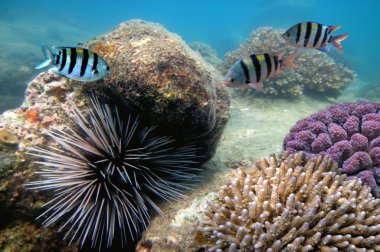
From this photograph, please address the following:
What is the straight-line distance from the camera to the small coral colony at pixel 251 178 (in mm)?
2408

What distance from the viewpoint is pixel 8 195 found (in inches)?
133

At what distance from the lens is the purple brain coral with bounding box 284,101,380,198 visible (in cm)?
338

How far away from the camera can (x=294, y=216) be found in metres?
2.51

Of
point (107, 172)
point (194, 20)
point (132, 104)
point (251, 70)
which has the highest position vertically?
point (194, 20)

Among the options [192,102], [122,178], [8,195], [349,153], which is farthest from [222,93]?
[8,195]

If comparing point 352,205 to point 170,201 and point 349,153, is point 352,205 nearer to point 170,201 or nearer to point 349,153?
point 349,153

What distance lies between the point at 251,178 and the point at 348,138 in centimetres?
183

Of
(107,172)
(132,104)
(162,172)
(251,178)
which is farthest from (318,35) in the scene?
(107,172)

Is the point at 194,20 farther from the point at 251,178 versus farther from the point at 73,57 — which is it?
the point at 73,57

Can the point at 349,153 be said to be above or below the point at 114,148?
above

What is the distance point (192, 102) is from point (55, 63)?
1520mm

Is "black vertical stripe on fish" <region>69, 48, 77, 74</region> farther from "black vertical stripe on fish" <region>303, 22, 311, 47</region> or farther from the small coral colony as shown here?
"black vertical stripe on fish" <region>303, 22, 311, 47</region>

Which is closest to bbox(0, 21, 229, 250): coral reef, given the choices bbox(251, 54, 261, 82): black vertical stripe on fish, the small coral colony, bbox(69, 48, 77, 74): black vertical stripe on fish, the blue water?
the small coral colony

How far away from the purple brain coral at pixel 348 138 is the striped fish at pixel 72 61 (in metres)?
2.94
